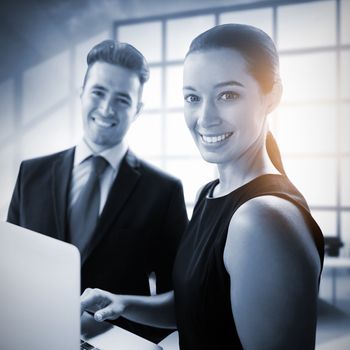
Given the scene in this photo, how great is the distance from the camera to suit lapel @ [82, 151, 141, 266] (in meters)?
1.24

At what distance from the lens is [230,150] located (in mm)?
871

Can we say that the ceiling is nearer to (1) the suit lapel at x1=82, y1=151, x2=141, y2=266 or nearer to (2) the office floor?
(1) the suit lapel at x1=82, y1=151, x2=141, y2=266

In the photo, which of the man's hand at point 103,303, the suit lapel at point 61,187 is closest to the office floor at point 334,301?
the man's hand at point 103,303

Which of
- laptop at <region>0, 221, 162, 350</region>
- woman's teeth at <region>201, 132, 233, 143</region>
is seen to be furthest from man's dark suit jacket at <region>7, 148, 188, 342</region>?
laptop at <region>0, 221, 162, 350</region>

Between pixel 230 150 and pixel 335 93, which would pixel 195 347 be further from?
pixel 335 93

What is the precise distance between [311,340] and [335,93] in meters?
0.95

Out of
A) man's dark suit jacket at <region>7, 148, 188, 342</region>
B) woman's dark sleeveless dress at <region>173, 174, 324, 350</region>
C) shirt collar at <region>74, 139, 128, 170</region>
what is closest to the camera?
woman's dark sleeveless dress at <region>173, 174, 324, 350</region>

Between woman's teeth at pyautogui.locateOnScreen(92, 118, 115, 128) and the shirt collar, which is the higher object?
woman's teeth at pyautogui.locateOnScreen(92, 118, 115, 128)

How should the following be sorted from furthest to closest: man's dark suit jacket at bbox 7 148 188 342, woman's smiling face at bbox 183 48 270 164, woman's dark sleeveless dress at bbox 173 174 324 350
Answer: man's dark suit jacket at bbox 7 148 188 342 < woman's smiling face at bbox 183 48 270 164 < woman's dark sleeveless dress at bbox 173 174 324 350

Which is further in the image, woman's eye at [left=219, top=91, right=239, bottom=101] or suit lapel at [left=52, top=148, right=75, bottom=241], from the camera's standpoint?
suit lapel at [left=52, top=148, right=75, bottom=241]

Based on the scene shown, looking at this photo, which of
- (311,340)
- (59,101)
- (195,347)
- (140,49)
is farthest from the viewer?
(59,101)

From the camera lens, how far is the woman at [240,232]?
0.62 metres

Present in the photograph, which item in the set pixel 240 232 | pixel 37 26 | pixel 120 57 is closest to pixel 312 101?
pixel 120 57

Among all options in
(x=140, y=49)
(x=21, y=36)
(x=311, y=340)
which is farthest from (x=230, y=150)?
(x=21, y=36)
